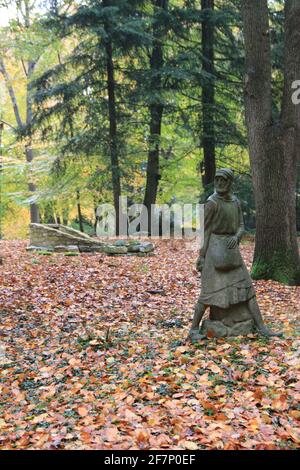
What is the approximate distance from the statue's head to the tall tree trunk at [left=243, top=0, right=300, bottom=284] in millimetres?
3563

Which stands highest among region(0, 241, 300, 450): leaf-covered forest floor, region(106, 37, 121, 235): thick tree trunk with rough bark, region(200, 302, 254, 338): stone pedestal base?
region(106, 37, 121, 235): thick tree trunk with rough bark

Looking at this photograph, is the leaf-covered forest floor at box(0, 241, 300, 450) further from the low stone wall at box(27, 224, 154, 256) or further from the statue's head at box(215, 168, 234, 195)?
the low stone wall at box(27, 224, 154, 256)

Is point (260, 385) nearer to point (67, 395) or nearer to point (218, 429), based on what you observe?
point (218, 429)

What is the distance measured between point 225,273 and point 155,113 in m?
12.0

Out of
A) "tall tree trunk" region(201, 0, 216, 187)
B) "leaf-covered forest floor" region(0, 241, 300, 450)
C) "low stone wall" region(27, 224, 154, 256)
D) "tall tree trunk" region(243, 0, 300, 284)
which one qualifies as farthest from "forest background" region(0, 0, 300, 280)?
"leaf-covered forest floor" region(0, 241, 300, 450)

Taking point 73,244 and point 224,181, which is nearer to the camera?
point 224,181

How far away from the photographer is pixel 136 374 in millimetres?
5129

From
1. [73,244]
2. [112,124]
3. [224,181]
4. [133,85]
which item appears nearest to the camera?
[224,181]

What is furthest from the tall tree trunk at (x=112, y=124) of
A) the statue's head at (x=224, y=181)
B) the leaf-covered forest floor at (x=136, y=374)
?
the statue's head at (x=224, y=181)

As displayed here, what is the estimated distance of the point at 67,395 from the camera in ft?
15.7

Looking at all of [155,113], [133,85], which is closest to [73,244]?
[155,113]

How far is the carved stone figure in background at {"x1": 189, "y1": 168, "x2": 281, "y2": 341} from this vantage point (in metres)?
5.82

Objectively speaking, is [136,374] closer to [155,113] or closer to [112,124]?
[112,124]

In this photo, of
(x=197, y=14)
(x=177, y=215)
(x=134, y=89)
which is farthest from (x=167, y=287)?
(x=177, y=215)
